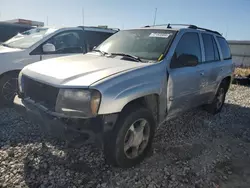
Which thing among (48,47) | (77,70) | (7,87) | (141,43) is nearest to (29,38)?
(48,47)

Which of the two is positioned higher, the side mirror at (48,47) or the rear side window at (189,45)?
the rear side window at (189,45)

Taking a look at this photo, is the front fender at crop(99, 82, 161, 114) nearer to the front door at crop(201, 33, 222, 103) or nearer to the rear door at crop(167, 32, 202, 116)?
the rear door at crop(167, 32, 202, 116)

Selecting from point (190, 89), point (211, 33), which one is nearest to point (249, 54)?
point (211, 33)

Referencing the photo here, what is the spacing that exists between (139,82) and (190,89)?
138 centimetres

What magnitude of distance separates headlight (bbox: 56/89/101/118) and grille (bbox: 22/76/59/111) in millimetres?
157

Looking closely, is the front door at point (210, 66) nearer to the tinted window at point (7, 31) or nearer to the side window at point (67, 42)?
the side window at point (67, 42)

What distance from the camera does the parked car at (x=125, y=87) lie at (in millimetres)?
2549

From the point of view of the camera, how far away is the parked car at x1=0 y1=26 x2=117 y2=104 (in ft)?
15.7

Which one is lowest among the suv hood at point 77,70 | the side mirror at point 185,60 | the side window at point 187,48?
the suv hood at point 77,70

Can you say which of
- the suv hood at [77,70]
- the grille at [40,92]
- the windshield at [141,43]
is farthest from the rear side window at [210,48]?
the grille at [40,92]

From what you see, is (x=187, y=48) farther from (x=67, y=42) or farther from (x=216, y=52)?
(x=67, y=42)

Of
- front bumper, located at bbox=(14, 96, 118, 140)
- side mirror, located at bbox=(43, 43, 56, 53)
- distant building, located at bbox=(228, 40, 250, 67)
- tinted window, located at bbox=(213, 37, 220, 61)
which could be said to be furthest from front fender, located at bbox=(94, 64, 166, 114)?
distant building, located at bbox=(228, 40, 250, 67)

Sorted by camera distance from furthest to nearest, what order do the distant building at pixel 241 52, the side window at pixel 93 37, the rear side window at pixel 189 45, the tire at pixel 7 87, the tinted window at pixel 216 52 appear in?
the distant building at pixel 241 52 → the side window at pixel 93 37 → the tinted window at pixel 216 52 → the tire at pixel 7 87 → the rear side window at pixel 189 45

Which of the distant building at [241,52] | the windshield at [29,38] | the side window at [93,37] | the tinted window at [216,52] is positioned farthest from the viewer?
the distant building at [241,52]
